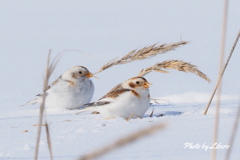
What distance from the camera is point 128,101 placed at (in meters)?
3.76

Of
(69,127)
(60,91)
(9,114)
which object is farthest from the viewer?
(60,91)

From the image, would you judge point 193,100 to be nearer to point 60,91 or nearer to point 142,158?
point 60,91

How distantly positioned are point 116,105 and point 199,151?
1484 mm

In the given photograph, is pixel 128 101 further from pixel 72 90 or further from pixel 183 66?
pixel 72 90

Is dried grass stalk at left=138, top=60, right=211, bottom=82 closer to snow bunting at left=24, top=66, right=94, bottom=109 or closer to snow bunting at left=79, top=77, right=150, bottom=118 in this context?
snow bunting at left=79, top=77, right=150, bottom=118

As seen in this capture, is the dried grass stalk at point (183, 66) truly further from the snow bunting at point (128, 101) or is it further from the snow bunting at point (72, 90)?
the snow bunting at point (72, 90)

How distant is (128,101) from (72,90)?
1.29 m

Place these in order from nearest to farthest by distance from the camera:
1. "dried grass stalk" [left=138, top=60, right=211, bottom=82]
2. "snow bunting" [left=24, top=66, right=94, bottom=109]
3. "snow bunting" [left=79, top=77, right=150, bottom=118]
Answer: "snow bunting" [left=79, top=77, right=150, bottom=118] < "dried grass stalk" [left=138, top=60, right=211, bottom=82] < "snow bunting" [left=24, top=66, right=94, bottom=109]

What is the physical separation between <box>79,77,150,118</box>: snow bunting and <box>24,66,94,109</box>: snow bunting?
1.00 meters

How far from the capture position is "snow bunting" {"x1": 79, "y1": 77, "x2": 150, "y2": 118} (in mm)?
3759

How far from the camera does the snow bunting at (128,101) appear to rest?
3.76m

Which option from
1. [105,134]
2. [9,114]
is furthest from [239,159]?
[9,114]

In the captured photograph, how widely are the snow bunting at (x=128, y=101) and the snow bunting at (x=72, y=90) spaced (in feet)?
3.28

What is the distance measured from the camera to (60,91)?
496cm
